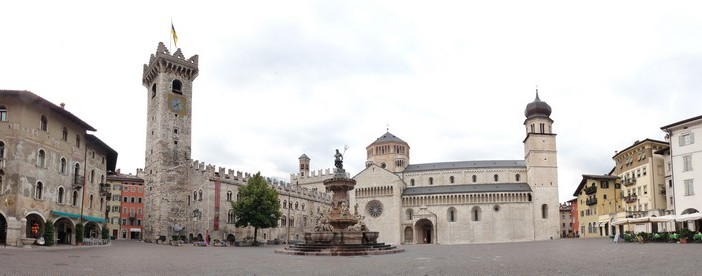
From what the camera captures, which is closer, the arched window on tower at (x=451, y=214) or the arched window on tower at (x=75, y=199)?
the arched window on tower at (x=75, y=199)

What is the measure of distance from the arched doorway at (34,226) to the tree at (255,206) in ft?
84.0

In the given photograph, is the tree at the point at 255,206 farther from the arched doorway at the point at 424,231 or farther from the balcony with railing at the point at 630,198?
the balcony with railing at the point at 630,198

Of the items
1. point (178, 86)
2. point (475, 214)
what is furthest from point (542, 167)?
point (178, 86)

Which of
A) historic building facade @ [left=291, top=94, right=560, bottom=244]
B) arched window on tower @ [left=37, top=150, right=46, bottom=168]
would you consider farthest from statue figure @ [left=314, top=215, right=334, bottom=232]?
historic building facade @ [left=291, top=94, right=560, bottom=244]

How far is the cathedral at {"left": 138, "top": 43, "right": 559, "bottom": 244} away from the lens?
7319cm

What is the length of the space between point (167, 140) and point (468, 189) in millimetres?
46648

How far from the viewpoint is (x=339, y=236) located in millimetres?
36125

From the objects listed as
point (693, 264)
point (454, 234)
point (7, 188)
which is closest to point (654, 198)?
point (454, 234)

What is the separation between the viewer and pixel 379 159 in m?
106

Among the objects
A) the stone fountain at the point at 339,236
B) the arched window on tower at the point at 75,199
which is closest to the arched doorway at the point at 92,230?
the arched window on tower at the point at 75,199

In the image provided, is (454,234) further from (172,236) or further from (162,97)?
(162,97)

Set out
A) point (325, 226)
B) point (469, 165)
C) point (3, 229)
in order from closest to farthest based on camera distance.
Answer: point (3, 229) < point (325, 226) < point (469, 165)

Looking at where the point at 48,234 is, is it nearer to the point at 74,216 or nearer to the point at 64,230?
the point at 74,216

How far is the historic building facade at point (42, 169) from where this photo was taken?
125ft
